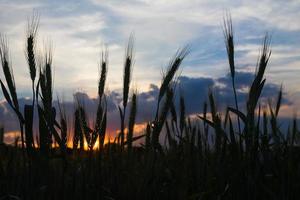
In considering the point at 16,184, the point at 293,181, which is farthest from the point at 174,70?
the point at 16,184

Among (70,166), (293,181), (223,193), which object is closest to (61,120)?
(70,166)

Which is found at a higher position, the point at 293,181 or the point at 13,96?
the point at 13,96

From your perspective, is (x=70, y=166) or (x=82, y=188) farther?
(x=70, y=166)

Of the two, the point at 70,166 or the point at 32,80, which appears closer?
the point at 32,80

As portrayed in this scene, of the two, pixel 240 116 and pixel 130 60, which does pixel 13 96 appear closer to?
pixel 130 60

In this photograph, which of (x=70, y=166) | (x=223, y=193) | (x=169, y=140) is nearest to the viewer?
(x=223, y=193)

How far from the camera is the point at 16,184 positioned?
3889 mm

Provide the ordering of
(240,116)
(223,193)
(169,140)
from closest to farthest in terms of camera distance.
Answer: (223,193), (240,116), (169,140)

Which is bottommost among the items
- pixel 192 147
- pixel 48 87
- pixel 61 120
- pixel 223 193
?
pixel 223 193

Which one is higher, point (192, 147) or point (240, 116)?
point (240, 116)

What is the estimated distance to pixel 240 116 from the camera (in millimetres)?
3809

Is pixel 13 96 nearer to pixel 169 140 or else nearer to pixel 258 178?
pixel 258 178

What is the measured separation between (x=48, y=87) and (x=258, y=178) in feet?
5.38

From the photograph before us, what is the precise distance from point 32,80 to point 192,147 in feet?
4.55
